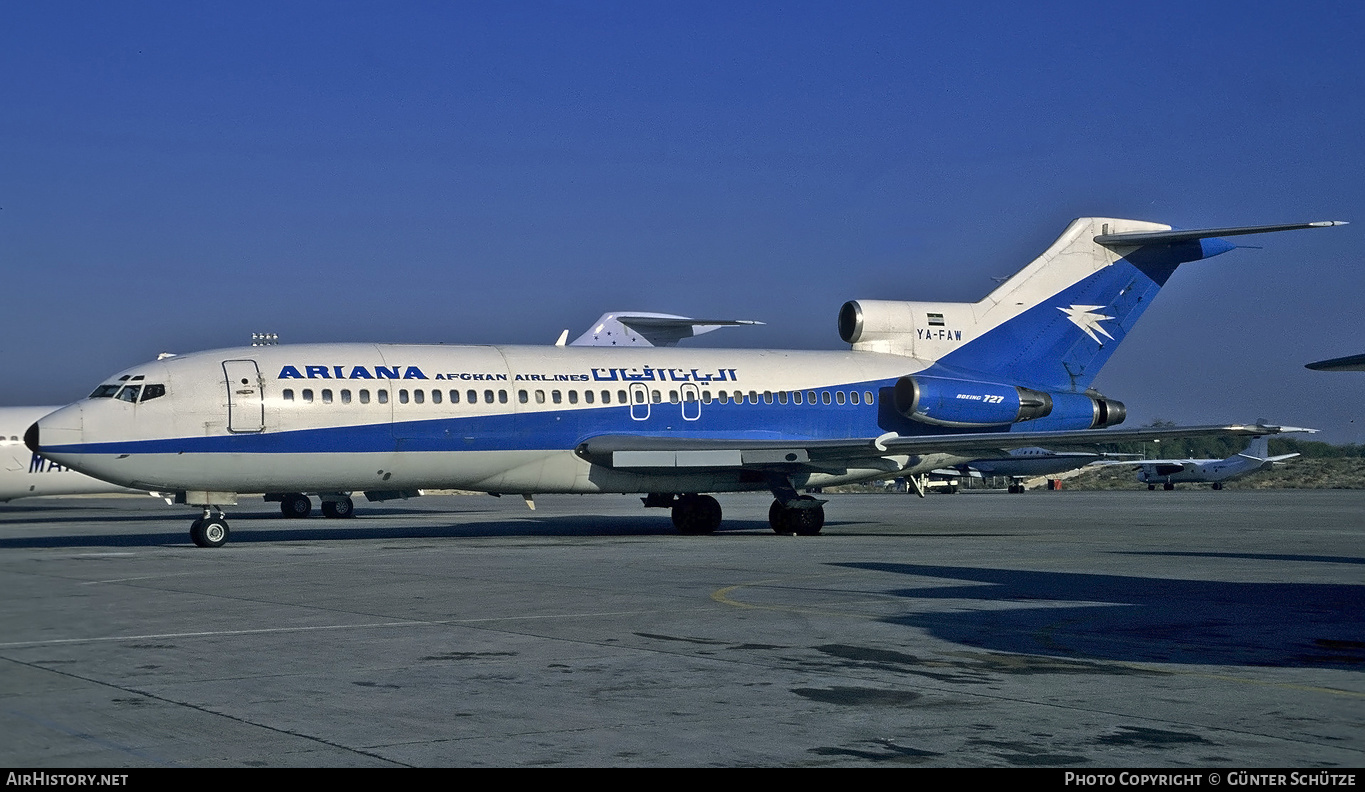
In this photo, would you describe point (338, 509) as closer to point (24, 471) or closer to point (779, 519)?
point (24, 471)

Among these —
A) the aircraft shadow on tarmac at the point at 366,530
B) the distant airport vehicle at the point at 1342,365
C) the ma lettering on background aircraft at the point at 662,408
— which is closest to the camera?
the distant airport vehicle at the point at 1342,365

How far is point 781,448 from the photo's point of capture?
28859mm

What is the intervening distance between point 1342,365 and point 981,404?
1305 centimetres

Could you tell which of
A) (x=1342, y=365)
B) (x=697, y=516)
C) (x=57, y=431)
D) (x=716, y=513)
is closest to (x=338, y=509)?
(x=697, y=516)

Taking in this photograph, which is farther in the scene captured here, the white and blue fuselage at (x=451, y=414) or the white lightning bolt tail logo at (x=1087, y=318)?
the white lightning bolt tail logo at (x=1087, y=318)

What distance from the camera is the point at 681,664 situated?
10492 mm

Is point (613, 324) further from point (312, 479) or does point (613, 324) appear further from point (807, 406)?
point (312, 479)

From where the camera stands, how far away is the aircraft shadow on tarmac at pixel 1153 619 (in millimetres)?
11000

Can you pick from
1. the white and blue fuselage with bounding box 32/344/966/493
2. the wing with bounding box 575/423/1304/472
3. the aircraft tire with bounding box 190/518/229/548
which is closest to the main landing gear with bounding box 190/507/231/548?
the aircraft tire with bounding box 190/518/229/548

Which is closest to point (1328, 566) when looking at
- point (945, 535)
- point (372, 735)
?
point (945, 535)

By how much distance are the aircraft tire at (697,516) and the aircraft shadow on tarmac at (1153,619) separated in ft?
44.0

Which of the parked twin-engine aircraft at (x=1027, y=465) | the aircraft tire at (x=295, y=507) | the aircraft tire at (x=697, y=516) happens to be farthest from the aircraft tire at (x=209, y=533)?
the parked twin-engine aircraft at (x=1027, y=465)

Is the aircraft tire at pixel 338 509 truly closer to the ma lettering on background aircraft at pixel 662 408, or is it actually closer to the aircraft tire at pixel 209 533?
the ma lettering on background aircraft at pixel 662 408

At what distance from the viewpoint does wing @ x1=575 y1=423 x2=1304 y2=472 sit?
2784 centimetres
